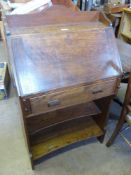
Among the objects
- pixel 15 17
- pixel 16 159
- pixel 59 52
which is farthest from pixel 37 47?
pixel 16 159

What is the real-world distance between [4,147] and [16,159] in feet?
0.55

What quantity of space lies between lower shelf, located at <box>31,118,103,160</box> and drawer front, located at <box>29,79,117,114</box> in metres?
0.46

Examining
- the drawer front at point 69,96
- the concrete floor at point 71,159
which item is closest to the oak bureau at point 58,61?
the drawer front at point 69,96

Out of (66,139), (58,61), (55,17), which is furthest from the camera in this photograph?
(66,139)

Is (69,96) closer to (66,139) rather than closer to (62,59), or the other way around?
(62,59)

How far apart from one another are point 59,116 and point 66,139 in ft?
0.70

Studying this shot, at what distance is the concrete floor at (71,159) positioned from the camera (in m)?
1.37

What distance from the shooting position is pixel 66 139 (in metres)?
1.42

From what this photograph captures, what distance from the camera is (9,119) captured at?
5.84 ft

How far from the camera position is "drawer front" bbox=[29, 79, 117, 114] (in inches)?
38.5

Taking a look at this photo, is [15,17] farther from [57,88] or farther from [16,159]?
[16,159]

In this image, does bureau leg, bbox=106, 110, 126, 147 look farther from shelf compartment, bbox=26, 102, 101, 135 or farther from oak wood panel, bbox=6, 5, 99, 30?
oak wood panel, bbox=6, 5, 99, 30

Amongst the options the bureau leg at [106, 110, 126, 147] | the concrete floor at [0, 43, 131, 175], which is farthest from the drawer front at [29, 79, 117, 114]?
the concrete floor at [0, 43, 131, 175]

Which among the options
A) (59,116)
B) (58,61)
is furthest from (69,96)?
(59,116)
